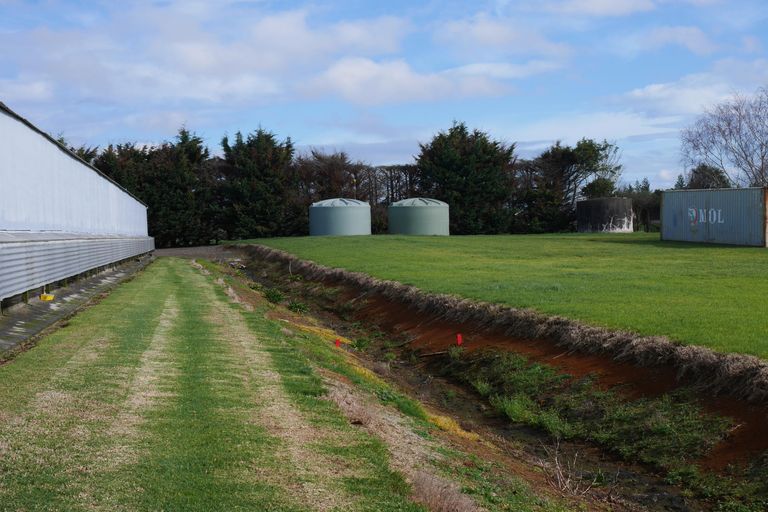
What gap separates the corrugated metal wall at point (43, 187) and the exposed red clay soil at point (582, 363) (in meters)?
7.86

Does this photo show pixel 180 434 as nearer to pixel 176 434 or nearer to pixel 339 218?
pixel 176 434

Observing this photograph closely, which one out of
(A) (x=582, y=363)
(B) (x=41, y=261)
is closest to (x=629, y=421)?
(A) (x=582, y=363)

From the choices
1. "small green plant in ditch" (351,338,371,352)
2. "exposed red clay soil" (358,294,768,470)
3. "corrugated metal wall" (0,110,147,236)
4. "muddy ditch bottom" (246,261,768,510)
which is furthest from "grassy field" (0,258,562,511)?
"small green plant in ditch" (351,338,371,352)

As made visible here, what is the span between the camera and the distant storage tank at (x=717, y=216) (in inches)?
1351

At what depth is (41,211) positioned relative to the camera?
15.8m

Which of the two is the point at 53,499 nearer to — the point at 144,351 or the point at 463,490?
the point at 463,490

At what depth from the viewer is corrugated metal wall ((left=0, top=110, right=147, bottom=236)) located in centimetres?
1295

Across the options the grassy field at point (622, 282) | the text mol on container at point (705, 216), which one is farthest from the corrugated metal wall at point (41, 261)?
the text mol on container at point (705, 216)

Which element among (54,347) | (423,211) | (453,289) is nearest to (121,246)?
(453,289)

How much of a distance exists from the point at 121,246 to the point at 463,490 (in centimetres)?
2454

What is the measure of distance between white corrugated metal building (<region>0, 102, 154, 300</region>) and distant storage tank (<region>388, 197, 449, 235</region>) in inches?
1475

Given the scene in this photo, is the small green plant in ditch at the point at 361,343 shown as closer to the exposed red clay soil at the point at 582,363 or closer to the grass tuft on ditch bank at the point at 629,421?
the exposed red clay soil at the point at 582,363

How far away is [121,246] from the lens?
1133 inches

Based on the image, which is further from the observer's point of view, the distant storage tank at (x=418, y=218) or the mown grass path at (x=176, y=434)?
the distant storage tank at (x=418, y=218)
